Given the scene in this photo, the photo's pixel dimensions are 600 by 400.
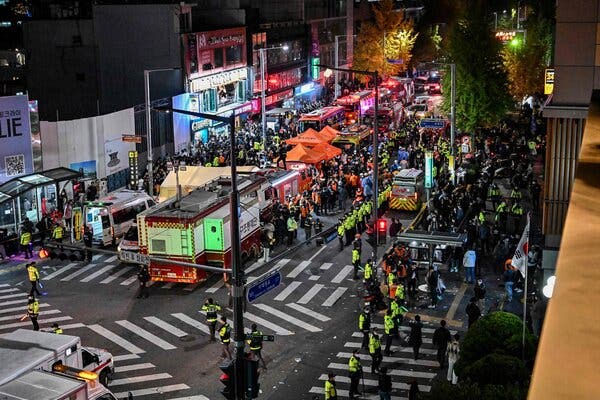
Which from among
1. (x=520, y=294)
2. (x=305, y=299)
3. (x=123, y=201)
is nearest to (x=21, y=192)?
(x=123, y=201)

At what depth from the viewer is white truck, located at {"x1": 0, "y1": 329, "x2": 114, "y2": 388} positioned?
1834 centimetres

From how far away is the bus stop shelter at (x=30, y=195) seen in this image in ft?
125

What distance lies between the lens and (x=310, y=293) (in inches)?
1225

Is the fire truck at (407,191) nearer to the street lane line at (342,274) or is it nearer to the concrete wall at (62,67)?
the street lane line at (342,274)

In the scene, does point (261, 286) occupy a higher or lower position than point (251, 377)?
higher

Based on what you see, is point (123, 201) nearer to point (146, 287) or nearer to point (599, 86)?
point (146, 287)

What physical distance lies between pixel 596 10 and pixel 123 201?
2200cm

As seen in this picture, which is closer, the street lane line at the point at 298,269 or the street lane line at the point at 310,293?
the street lane line at the point at 310,293

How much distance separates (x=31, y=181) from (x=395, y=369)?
73.0 ft

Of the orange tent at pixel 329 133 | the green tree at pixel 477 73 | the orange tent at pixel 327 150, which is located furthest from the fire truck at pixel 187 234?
the green tree at pixel 477 73

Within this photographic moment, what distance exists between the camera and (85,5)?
59.1m

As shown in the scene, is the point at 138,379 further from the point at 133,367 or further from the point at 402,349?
the point at 402,349

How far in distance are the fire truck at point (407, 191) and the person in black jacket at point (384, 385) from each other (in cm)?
2219

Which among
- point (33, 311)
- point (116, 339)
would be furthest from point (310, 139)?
point (33, 311)
